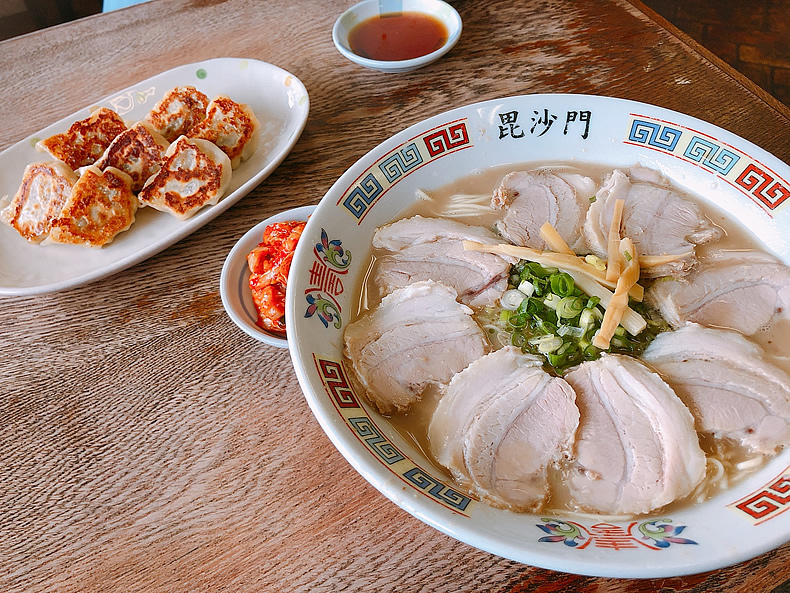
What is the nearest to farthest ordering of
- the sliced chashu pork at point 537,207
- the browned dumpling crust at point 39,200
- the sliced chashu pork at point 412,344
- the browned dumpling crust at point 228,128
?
1. the sliced chashu pork at point 412,344
2. the sliced chashu pork at point 537,207
3. the browned dumpling crust at point 39,200
4. the browned dumpling crust at point 228,128

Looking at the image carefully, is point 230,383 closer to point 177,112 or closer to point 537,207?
point 537,207

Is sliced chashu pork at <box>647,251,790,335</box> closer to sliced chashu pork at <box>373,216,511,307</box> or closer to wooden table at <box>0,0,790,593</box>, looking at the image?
sliced chashu pork at <box>373,216,511,307</box>

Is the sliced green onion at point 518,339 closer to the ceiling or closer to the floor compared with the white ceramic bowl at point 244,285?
closer to the floor

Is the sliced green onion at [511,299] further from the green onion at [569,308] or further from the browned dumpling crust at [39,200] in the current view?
the browned dumpling crust at [39,200]

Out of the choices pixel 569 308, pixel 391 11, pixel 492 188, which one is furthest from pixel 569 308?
pixel 391 11

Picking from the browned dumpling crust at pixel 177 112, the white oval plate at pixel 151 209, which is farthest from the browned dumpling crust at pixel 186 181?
the browned dumpling crust at pixel 177 112

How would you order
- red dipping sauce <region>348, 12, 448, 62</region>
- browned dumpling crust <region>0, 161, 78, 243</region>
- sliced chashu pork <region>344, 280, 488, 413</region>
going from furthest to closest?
red dipping sauce <region>348, 12, 448, 62</region> → browned dumpling crust <region>0, 161, 78, 243</region> → sliced chashu pork <region>344, 280, 488, 413</region>

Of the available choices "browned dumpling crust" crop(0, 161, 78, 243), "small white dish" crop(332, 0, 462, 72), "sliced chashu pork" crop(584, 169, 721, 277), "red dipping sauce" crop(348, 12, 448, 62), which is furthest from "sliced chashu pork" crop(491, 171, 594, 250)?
"browned dumpling crust" crop(0, 161, 78, 243)

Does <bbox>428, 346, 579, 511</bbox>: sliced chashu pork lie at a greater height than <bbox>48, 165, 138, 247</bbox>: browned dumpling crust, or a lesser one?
lesser
